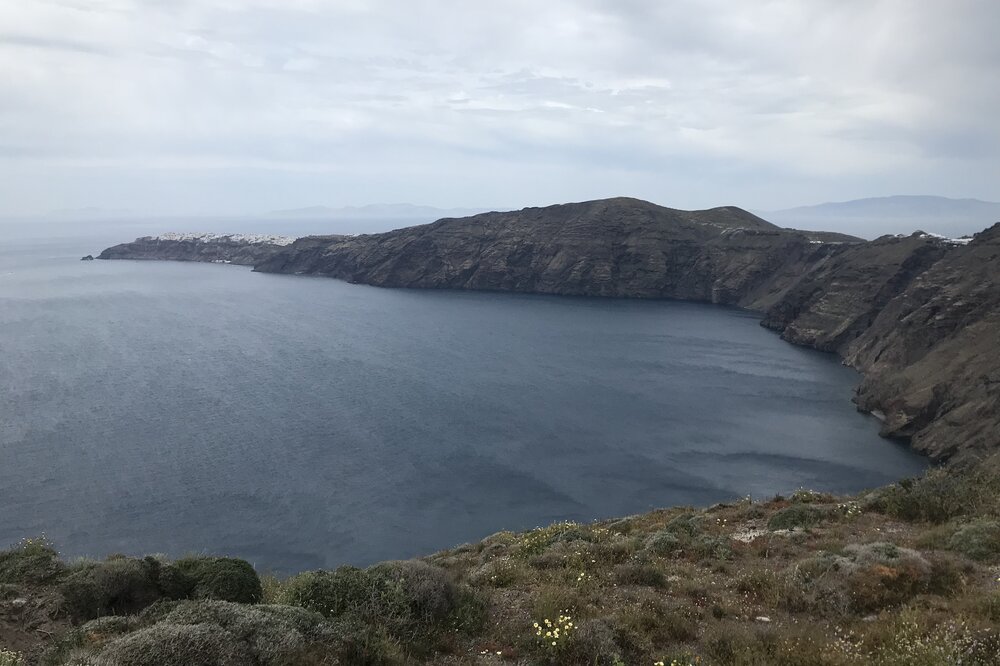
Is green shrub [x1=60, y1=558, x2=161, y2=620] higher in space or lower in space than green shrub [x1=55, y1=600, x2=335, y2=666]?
lower

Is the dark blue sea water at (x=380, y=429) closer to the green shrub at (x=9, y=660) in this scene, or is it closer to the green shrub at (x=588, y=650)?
the green shrub at (x=9, y=660)

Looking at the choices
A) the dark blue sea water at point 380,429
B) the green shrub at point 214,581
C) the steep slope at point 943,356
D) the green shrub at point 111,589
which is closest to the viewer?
the green shrub at point 111,589

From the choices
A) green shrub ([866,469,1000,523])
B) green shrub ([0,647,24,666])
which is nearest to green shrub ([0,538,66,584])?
green shrub ([0,647,24,666])

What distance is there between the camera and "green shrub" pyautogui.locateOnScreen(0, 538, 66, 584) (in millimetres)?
11234

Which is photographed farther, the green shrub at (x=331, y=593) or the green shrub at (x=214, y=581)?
the green shrub at (x=214, y=581)

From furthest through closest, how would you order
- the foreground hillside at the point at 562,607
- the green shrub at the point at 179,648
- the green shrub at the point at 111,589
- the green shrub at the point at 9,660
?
1. the green shrub at the point at 111,589
2. the foreground hillside at the point at 562,607
3. the green shrub at the point at 179,648
4. the green shrub at the point at 9,660

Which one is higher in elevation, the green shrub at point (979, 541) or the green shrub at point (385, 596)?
the green shrub at point (979, 541)

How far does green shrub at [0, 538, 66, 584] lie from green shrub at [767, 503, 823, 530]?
16993 mm

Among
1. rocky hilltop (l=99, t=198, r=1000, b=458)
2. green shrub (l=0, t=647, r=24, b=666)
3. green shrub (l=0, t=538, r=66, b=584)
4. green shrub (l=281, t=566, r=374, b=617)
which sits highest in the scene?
rocky hilltop (l=99, t=198, r=1000, b=458)

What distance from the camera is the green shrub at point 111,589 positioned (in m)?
10.2

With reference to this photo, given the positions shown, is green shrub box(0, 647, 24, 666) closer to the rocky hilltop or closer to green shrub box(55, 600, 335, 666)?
green shrub box(55, 600, 335, 666)

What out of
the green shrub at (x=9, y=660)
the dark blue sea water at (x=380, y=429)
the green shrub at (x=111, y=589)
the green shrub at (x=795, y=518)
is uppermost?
the green shrub at (x=9, y=660)

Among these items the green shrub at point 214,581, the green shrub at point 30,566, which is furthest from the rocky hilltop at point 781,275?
the green shrub at point 30,566

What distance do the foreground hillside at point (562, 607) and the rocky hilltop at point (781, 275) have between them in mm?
45244
